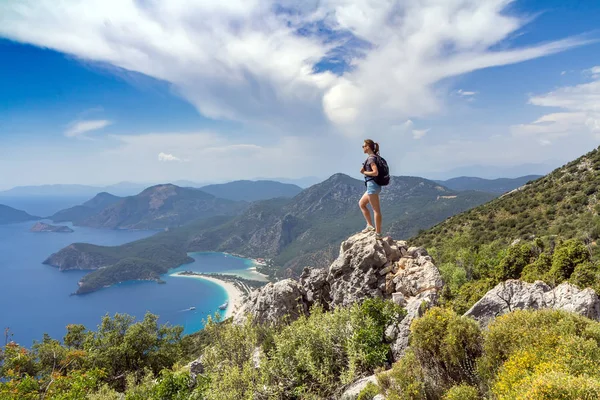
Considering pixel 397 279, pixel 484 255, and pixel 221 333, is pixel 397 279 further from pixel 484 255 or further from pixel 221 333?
pixel 484 255

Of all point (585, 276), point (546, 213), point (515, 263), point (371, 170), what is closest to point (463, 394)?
point (371, 170)

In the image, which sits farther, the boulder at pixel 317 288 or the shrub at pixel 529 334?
the boulder at pixel 317 288

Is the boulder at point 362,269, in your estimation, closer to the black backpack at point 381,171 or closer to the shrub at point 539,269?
the black backpack at point 381,171

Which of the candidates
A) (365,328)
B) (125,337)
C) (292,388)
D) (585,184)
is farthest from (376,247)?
(585,184)

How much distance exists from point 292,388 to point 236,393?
6.72 feet

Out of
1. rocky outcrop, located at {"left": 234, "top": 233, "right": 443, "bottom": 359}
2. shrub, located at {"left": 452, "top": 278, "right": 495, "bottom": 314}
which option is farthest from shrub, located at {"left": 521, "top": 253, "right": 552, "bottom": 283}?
rocky outcrop, located at {"left": 234, "top": 233, "right": 443, "bottom": 359}

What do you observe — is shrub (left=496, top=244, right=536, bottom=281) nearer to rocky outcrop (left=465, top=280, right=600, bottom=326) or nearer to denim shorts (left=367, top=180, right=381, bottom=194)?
rocky outcrop (left=465, top=280, right=600, bottom=326)

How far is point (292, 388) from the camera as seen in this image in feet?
30.4

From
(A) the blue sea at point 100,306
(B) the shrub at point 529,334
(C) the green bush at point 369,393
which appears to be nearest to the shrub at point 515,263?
(B) the shrub at point 529,334

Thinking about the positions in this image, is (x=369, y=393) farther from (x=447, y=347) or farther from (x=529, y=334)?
(x=529, y=334)

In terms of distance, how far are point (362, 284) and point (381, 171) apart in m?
5.43

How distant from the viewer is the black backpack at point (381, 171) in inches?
464

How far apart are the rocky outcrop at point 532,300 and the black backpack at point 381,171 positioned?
219 inches

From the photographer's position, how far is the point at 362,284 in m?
13.7
